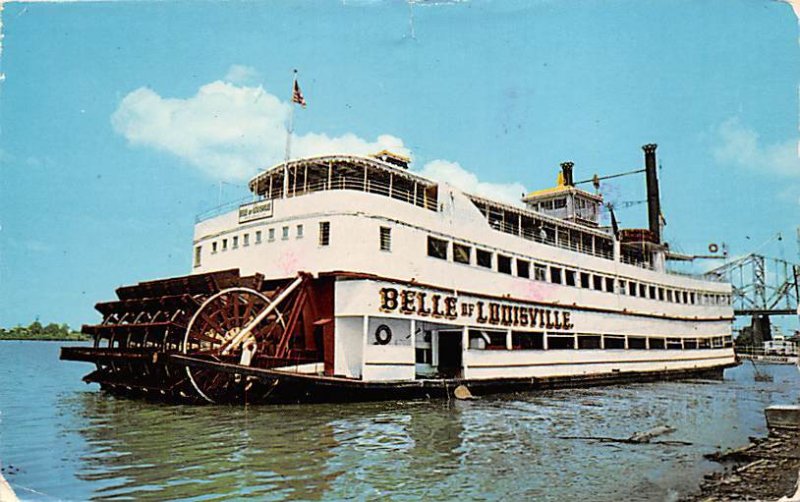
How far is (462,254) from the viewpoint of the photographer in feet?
56.0

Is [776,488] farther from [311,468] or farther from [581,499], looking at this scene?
[311,468]

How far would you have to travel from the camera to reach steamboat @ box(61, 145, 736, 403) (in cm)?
1368

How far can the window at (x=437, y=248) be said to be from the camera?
1600 centimetres

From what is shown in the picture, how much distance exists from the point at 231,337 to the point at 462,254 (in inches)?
253

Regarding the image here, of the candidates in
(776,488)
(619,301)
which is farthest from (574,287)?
(776,488)

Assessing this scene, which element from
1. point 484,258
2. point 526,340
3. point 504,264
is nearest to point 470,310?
point 484,258

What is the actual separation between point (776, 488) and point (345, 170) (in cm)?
1151

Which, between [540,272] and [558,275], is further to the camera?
[558,275]

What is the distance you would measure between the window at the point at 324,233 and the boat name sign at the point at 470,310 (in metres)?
1.81

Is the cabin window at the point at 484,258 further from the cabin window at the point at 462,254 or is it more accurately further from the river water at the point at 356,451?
the river water at the point at 356,451

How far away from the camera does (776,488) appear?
638 cm

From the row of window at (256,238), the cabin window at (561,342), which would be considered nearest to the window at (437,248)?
the row of window at (256,238)

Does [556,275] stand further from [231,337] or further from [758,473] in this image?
[758,473]

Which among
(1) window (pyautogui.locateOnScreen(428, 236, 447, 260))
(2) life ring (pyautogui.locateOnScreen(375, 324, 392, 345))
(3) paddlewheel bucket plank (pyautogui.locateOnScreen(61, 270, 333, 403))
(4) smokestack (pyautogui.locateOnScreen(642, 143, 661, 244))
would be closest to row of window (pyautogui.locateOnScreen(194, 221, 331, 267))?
(3) paddlewheel bucket plank (pyautogui.locateOnScreen(61, 270, 333, 403))
